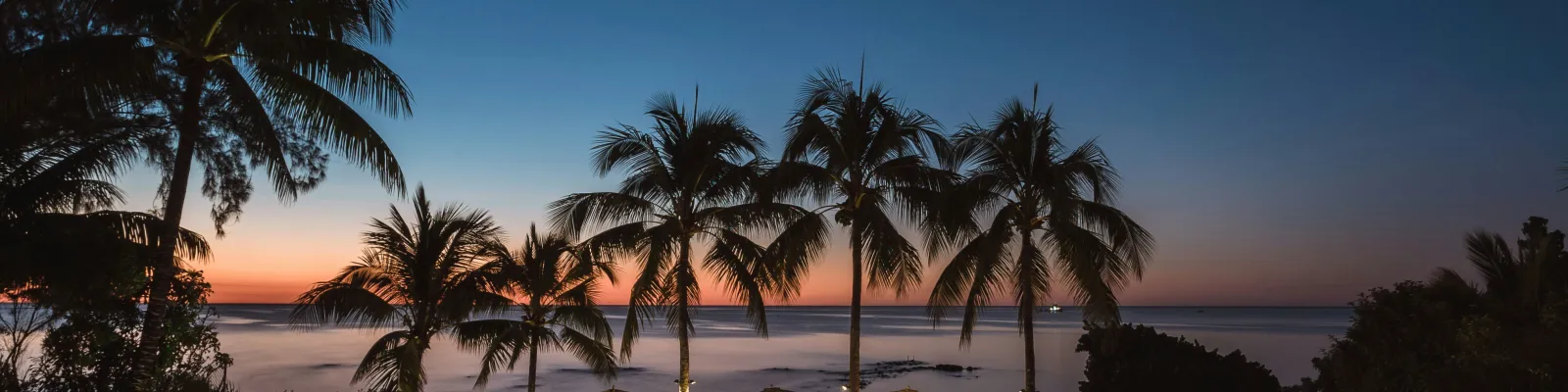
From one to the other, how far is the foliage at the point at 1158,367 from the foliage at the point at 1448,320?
34.8 inches

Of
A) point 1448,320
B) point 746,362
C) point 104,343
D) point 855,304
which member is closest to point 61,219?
point 104,343

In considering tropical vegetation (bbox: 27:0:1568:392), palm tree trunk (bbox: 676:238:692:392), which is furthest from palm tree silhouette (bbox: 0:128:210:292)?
palm tree trunk (bbox: 676:238:692:392)

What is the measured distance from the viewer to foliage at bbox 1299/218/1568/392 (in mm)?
7414

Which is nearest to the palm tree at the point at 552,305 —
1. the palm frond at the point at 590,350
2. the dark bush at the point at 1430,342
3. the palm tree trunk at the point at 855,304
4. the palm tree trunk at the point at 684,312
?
the palm frond at the point at 590,350

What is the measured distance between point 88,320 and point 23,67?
2.72 meters

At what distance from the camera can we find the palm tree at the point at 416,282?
1376 centimetres

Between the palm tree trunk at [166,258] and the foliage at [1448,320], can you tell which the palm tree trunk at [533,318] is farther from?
the foliage at [1448,320]

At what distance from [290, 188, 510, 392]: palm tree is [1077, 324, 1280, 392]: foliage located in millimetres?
9522

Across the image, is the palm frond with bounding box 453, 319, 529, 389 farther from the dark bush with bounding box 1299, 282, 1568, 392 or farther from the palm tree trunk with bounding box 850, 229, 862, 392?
the dark bush with bounding box 1299, 282, 1568, 392

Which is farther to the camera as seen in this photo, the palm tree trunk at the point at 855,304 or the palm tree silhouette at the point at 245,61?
the palm tree trunk at the point at 855,304

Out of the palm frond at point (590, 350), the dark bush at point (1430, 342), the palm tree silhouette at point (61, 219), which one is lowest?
the palm frond at point (590, 350)

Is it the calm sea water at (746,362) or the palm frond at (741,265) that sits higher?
the palm frond at (741,265)

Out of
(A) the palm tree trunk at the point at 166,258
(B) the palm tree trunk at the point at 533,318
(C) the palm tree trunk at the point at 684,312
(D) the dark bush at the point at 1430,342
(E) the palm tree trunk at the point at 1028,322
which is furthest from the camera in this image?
(B) the palm tree trunk at the point at 533,318

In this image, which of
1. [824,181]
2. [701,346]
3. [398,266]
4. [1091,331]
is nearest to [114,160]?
[398,266]
